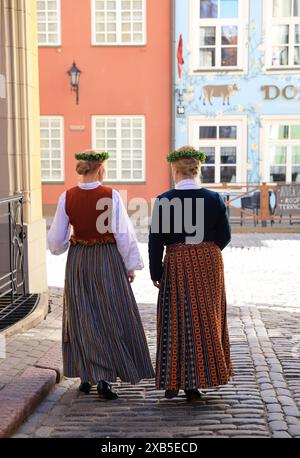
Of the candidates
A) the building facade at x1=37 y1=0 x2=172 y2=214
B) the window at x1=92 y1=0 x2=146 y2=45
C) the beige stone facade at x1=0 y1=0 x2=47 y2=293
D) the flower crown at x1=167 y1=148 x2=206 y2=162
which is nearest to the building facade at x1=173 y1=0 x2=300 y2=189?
the building facade at x1=37 y1=0 x2=172 y2=214

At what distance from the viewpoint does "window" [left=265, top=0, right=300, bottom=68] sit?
19062 mm

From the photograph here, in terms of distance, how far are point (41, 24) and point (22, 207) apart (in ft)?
42.7

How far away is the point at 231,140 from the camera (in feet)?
63.2

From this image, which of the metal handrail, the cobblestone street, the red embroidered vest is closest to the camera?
the cobblestone street

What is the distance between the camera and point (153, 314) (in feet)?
24.5

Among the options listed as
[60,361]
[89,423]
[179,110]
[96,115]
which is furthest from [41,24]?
[89,423]

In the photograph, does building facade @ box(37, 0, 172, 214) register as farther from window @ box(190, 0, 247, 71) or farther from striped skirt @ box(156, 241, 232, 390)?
striped skirt @ box(156, 241, 232, 390)

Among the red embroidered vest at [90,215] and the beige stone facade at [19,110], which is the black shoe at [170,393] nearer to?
the red embroidered vest at [90,215]

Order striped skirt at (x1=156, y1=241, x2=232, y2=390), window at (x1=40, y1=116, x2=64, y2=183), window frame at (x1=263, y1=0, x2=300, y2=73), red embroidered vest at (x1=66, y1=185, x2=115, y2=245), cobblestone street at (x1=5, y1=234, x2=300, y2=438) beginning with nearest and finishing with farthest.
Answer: cobblestone street at (x1=5, y1=234, x2=300, y2=438) < striped skirt at (x1=156, y1=241, x2=232, y2=390) < red embroidered vest at (x1=66, y1=185, x2=115, y2=245) < window frame at (x1=263, y1=0, x2=300, y2=73) < window at (x1=40, y1=116, x2=64, y2=183)

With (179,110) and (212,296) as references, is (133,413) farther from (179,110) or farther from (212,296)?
(179,110)

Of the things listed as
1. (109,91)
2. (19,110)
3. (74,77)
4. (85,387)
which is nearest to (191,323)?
(85,387)

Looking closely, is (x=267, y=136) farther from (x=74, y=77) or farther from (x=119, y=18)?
(x=74, y=77)

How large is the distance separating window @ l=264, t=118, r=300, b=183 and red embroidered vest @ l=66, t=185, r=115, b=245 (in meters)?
15.0

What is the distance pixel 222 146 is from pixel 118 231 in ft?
49.3
